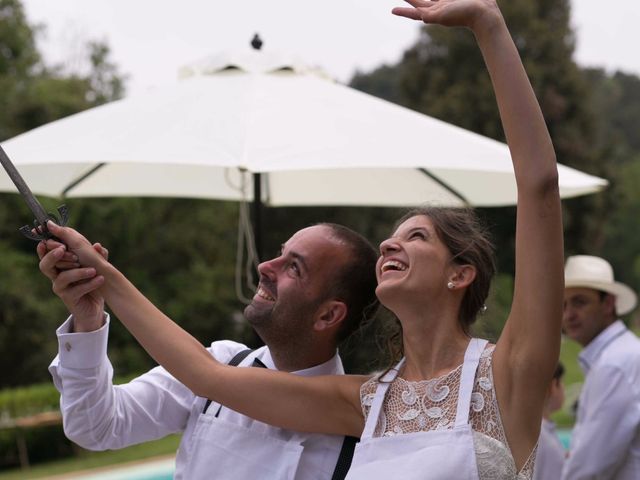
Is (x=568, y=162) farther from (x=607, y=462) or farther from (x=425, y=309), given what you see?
(x=425, y=309)

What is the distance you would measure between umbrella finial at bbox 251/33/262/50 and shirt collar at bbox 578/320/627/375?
2012 millimetres

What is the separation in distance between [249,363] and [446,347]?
63 cm

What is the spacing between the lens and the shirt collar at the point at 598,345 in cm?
436

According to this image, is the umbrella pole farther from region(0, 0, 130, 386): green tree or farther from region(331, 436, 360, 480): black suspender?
region(0, 0, 130, 386): green tree

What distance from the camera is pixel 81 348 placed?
2.31 meters

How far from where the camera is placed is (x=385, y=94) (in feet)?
124

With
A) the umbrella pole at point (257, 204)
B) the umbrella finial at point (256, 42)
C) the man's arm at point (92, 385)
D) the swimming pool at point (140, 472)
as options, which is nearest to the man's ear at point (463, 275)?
the man's arm at point (92, 385)

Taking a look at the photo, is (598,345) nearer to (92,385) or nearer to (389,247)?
(389,247)

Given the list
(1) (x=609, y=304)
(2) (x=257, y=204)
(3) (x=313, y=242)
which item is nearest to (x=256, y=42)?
(2) (x=257, y=204)

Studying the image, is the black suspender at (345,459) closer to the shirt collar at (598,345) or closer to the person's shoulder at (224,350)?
the person's shoulder at (224,350)

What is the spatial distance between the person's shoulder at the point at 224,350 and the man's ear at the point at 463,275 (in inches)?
28.0

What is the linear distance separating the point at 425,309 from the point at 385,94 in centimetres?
3637

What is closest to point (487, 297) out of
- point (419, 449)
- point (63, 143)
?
point (419, 449)

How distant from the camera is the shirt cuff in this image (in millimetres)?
2297
